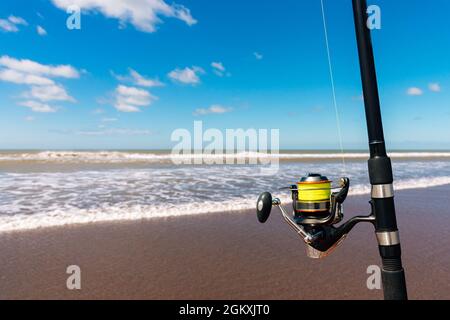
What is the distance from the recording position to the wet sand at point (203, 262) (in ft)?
9.82

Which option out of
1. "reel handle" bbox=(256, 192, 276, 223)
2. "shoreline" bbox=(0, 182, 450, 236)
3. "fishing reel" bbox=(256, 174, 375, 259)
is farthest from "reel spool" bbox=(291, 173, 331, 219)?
"shoreline" bbox=(0, 182, 450, 236)

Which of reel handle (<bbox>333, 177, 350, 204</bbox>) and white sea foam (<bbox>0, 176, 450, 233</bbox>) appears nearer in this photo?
reel handle (<bbox>333, 177, 350, 204</bbox>)

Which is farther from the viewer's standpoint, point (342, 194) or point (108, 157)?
point (108, 157)

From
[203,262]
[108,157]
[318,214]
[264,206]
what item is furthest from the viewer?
[108,157]

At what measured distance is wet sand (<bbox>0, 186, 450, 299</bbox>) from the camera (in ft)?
9.82

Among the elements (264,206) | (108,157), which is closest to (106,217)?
(264,206)

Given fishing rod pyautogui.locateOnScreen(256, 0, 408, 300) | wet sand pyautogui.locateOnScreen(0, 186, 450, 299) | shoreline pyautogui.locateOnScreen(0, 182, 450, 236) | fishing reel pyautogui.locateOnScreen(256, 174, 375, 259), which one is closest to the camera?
fishing rod pyautogui.locateOnScreen(256, 0, 408, 300)

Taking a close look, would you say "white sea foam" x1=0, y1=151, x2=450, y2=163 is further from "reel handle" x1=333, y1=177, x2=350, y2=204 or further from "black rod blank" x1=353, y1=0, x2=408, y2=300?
"black rod blank" x1=353, y1=0, x2=408, y2=300

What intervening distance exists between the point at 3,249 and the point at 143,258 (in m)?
1.78

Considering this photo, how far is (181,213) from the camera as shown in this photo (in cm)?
605

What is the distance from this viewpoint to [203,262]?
370 centimetres

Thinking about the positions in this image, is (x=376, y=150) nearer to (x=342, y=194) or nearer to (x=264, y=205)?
(x=342, y=194)

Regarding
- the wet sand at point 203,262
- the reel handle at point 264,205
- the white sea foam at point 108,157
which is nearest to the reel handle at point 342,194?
the reel handle at point 264,205
